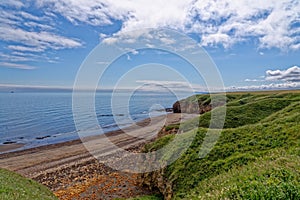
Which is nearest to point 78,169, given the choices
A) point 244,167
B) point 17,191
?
point 17,191

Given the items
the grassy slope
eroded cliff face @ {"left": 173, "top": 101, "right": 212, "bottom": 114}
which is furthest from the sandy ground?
eroded cliff face @ {"left": 173, "top": 101, "right": 212, "bottom": 114}

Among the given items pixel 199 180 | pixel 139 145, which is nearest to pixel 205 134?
pixel 199 180

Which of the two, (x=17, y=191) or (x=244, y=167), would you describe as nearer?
(x=17, y=191)

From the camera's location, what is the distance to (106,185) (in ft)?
74.9

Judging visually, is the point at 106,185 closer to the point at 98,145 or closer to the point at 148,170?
the point at 148,170

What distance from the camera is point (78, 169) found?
101ft

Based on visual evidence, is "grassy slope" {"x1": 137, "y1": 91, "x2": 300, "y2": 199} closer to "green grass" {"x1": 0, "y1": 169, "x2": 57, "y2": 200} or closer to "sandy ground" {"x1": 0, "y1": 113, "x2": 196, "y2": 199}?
"sandy ground" {"x1": 0, "y1": 113, "x2": 196, "y2": 199}

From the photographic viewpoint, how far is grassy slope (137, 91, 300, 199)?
27.3 feet

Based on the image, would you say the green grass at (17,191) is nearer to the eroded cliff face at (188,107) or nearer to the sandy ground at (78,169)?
the sandy ground at (78,169)

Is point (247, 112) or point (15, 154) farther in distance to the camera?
point (15, 154)

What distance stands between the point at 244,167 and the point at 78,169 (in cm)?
2407

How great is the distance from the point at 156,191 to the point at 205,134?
5864mm

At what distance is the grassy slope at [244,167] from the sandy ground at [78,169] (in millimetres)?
5165

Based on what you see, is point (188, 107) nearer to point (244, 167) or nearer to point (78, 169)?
point (78, 169)
